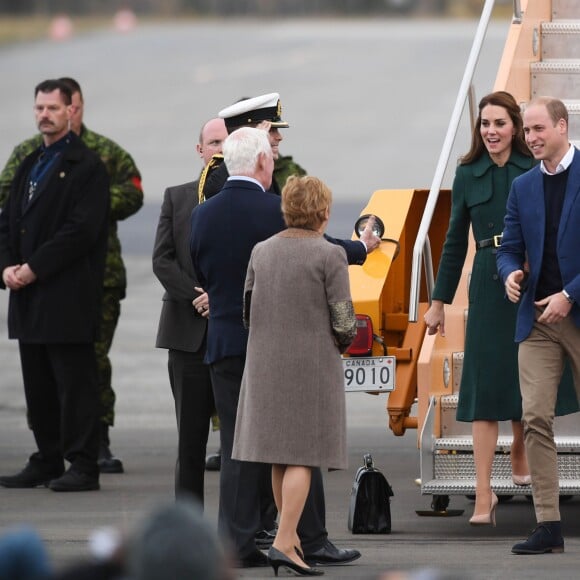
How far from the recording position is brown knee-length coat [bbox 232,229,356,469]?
621cm

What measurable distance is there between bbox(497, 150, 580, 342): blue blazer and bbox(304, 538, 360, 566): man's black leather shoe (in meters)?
1.07

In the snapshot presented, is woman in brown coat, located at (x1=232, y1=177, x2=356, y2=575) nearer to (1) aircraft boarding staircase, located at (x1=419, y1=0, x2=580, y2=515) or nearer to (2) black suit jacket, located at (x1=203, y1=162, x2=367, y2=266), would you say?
(2) black suit jacket, located at (x1=203, y1=162, x2=367, y2=266)

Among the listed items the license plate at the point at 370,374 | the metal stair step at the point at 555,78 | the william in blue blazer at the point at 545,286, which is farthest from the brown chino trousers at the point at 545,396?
the metal stair step at the point at 555,78

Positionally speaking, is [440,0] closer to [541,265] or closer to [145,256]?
[145,256]

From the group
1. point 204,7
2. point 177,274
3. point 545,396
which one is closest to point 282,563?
point 545,396

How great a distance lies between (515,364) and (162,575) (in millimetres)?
4708

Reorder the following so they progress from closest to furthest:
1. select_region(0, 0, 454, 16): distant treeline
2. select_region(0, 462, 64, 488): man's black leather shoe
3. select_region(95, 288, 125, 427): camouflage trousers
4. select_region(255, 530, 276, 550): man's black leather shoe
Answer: select_region(255, 530, 276, 550): man's black leather shoe < select_region(0, 462, 64, 488): man's black leather shoe < select_region(95, 288, 125, 427): camouflage trousers < select_region(0, 0, 454, 16): distant treeline


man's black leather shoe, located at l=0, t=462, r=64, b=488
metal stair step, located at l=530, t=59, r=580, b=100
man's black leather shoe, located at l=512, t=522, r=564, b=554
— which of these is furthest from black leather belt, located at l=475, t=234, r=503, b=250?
man's black leather shoe, located at l=0, t=462, r=64, b=488

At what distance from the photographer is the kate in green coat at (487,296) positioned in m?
7.23

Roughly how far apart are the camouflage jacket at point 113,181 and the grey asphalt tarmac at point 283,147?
1.14 m

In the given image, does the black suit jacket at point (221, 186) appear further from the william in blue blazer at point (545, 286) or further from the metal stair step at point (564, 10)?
the metal stair step at point (564, 10)

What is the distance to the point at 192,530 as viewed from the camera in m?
2.76

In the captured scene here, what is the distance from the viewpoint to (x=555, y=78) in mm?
9086

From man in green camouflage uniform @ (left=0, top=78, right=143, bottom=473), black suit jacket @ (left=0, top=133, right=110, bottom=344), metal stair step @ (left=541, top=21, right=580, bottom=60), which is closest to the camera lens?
black suit jacket @ (left=0, top=133, right=110, bottom=344)
